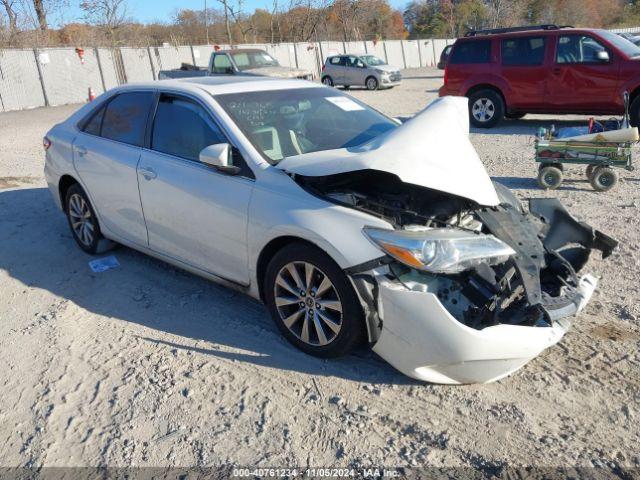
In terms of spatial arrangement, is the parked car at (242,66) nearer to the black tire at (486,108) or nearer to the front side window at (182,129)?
the black tire at (486,108)

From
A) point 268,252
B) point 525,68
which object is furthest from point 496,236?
point 525,68

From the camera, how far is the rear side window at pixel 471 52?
39.3 feet

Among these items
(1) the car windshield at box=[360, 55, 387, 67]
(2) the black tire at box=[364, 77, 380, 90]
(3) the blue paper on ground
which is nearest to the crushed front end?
(3) the blue paper on ground

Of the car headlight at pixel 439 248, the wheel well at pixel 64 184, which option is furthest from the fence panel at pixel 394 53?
the car headlight at pixel 439 248

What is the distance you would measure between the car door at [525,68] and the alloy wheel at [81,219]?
944 centimetres

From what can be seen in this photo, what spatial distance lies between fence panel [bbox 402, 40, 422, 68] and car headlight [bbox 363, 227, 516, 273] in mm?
43291

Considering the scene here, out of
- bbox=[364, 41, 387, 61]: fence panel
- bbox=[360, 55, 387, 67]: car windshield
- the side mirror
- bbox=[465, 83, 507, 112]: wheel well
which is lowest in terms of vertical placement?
bbox=[465, 83, 507, 112]: wheel well

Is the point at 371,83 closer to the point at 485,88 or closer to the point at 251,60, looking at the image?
the point at 251,60

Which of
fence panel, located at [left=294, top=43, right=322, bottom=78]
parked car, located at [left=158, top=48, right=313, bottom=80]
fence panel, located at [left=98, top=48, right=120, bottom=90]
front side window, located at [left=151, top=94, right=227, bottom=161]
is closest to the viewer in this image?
front side window, located at [left=151, top=94, right=227, bottom=161]

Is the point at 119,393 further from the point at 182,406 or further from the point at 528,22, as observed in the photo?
the point at 528,22

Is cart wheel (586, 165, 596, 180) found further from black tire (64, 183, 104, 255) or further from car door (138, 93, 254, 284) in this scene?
black tire (64, 183, 104, 255)

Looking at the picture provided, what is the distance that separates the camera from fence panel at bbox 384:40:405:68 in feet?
138

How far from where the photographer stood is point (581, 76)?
10.8 meters

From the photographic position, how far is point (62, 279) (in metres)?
4.80
